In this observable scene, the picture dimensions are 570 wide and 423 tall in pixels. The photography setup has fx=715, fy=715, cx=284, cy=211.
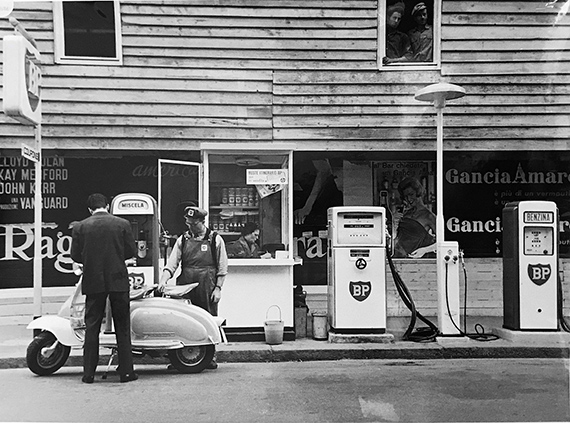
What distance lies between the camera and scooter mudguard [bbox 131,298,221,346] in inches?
255

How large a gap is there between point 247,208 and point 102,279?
2343 mm

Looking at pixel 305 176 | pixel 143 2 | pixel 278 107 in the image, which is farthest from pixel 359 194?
pixel 143 2

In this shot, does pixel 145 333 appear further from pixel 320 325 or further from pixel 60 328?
pixel 320 325

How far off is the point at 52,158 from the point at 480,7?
526 centimetres

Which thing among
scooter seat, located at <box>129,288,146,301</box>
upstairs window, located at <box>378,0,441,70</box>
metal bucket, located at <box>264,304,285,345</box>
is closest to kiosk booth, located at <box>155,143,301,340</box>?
metal bucket, located at <box>264,304,285,345</box>

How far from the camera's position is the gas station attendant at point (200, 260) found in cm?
748

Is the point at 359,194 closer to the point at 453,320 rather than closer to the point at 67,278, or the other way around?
the point at 453,320

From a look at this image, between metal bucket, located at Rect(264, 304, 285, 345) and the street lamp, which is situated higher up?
the street lamp

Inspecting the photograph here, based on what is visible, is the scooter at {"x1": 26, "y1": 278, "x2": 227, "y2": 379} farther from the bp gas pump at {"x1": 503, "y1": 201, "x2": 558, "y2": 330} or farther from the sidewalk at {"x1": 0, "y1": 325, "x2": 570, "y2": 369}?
the bp gas pump at {"x1": 503, "y1": 201, "x2": 558, "y2": 330}

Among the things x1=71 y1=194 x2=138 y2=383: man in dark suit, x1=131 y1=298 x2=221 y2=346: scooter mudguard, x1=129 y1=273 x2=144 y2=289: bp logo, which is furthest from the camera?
x1=129 y1=273 x2=144 y2=289: bp logo

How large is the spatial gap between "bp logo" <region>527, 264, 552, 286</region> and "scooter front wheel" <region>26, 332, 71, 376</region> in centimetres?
499

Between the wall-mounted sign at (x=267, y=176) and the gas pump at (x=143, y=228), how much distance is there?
1.36 m

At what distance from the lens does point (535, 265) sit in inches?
315

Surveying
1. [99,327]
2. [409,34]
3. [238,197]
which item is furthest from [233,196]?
[409,34]
